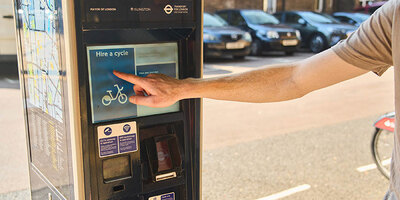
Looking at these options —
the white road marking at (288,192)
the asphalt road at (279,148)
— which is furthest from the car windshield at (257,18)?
the white road marking at (288,192)

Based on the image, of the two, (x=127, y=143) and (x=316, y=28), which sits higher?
(x=127, y=143)

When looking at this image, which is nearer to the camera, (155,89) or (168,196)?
(155,89)

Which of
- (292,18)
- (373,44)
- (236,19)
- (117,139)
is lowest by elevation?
(292,18)

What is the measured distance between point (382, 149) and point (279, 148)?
1.05 m

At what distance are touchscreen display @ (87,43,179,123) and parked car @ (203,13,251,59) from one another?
929 cm

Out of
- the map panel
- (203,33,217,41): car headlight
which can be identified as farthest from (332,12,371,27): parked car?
the map panel

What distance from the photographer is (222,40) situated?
11320 mm

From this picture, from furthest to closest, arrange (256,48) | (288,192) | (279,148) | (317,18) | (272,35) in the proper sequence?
(317,18)
(256,48)
(272,35)
(279,148)
(288,192)

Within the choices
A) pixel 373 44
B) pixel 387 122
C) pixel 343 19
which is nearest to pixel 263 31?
pixel 343 19

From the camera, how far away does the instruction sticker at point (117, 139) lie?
1.82 meters

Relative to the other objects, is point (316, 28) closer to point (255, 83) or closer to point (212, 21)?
point (212, 21)

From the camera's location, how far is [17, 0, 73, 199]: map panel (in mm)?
1809

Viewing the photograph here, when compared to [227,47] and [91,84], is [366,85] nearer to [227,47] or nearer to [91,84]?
[227,47]

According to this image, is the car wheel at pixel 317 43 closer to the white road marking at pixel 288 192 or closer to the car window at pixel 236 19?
the car window at pixel 236 19
